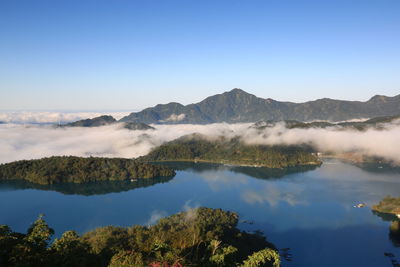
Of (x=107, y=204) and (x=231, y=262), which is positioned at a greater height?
(x=231, y=262)

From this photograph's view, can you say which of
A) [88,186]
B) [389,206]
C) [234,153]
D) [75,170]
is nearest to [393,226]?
[389,206]

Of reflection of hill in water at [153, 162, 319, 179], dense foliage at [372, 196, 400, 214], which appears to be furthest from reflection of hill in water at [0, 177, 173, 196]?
dense foliage at [372, 196, 400, 214]

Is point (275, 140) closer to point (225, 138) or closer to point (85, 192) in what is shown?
point (225, 138)

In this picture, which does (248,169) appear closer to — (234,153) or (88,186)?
(234,153)

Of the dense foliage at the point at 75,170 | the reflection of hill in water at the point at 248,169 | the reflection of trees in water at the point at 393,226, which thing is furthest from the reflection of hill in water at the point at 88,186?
the reflection of trees in water at the point at 393,226

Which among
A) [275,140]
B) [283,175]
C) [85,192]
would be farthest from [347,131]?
[85,192]

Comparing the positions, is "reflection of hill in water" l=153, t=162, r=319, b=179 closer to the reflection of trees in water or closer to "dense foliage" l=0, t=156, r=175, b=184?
"dense foliage" l=0, t=156, r=175, b=184
